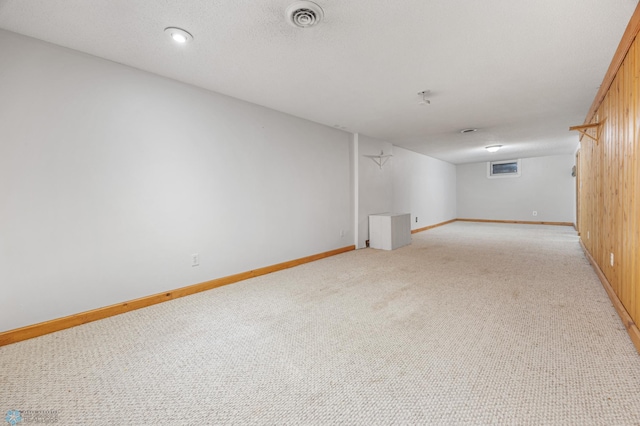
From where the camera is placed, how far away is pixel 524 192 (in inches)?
349

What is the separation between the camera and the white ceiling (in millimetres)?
1836

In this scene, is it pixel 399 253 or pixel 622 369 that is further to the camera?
pixel 399 253

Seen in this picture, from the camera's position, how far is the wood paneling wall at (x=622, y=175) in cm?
193

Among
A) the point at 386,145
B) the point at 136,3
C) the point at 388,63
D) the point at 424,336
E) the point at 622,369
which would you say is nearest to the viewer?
the point at 622,369

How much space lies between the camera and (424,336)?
202 cm

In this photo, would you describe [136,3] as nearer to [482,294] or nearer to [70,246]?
[70,246]

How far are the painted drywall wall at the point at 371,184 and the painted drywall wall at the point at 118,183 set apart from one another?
1883 mm

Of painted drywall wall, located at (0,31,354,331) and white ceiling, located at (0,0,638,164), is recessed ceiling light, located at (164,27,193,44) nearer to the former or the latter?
white ceiling, located at (0,0,638,164)

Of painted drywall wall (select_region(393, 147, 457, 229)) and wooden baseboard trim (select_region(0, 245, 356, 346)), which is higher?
painted drywall wall (select_region(393, 147, 457, 229))

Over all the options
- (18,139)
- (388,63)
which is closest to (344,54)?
(388,63)

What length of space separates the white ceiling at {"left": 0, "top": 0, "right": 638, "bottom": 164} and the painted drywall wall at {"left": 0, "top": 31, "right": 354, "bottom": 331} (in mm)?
256

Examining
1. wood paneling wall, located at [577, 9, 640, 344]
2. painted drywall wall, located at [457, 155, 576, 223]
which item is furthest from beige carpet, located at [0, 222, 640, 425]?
painted drywall wall, located at [457, 155, 576, 223]

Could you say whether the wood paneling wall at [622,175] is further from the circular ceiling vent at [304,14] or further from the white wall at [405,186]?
the white wall at [405,186]

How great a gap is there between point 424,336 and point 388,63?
2.28m
